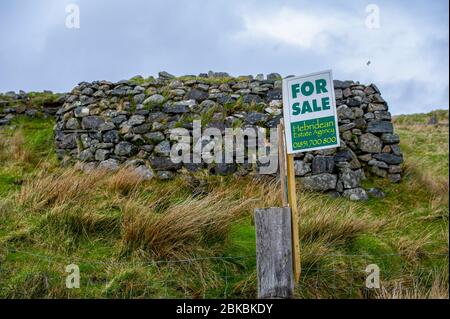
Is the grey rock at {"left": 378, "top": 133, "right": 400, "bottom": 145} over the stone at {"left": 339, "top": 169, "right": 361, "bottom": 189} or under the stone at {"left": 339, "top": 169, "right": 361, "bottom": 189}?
over

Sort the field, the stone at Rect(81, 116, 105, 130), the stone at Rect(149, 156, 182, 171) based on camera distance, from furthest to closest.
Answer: the stone at Rect(81, 116, 105, 130), the stone at Rect(149, 156, 182, 171), the field

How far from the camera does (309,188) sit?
7.88 metres

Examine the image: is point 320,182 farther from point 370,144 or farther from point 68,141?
point 68,141

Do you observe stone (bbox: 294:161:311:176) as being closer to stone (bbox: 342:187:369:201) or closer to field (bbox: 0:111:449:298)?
field (bbox: 0:111:449:298)

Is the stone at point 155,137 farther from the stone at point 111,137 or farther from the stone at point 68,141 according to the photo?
the stone at point 68,141

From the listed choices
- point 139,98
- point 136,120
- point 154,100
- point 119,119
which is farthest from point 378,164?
point 119,119

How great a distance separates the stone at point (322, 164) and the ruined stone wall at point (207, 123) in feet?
0.06

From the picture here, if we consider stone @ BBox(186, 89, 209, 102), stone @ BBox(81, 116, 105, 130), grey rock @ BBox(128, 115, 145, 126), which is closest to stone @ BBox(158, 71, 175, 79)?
stone @ BBox(186, 89, 209, 102)

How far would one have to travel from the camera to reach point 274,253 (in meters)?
4.01

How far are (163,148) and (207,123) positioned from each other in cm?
93

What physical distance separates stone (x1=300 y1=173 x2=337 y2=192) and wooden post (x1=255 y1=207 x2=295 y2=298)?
154 inches

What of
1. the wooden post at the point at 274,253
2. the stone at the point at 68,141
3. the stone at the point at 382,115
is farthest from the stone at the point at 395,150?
the stone at the point at 68,141

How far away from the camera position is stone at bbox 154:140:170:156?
8406 millimetres
